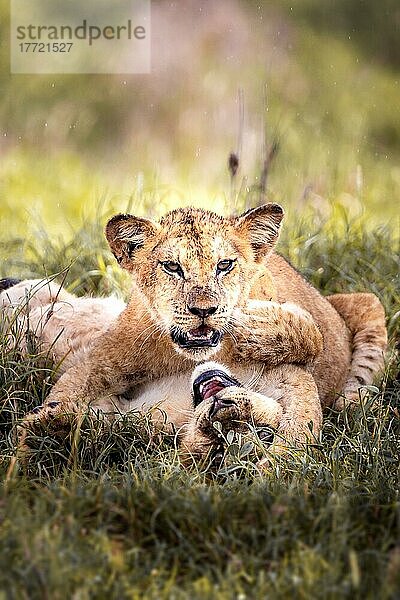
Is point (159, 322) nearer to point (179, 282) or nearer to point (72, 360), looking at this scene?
point (179, 282)

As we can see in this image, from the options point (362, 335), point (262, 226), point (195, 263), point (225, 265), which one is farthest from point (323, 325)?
point (195, 263)

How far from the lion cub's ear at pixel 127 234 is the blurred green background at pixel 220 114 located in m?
3.33

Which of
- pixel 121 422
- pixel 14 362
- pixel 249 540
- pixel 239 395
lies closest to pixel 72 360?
pixel 14 362

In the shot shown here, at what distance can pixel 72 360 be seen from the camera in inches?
223

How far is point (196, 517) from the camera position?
4023mm

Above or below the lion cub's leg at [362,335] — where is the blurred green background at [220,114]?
above

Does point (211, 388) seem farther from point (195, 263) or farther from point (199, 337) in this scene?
point (195, 263)

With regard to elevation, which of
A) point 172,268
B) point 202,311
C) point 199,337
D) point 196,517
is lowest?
point 196,517

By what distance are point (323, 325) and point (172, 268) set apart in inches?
42.5

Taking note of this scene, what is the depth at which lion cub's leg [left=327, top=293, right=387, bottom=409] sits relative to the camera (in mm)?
5801

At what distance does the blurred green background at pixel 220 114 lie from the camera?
9.60 meters

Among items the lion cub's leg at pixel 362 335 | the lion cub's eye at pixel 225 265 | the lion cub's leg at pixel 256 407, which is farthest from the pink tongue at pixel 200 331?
the lion cub's leg at pixel 362 335

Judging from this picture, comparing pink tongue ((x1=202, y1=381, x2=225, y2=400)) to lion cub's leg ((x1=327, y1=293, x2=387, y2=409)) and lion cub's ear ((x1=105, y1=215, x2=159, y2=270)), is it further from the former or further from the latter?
lion cub's leg ((x1=327, y1=293, x2=387, y2=409))

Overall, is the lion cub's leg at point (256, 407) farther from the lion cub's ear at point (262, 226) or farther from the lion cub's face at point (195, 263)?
the lion cub's ear at point (262, 226)
